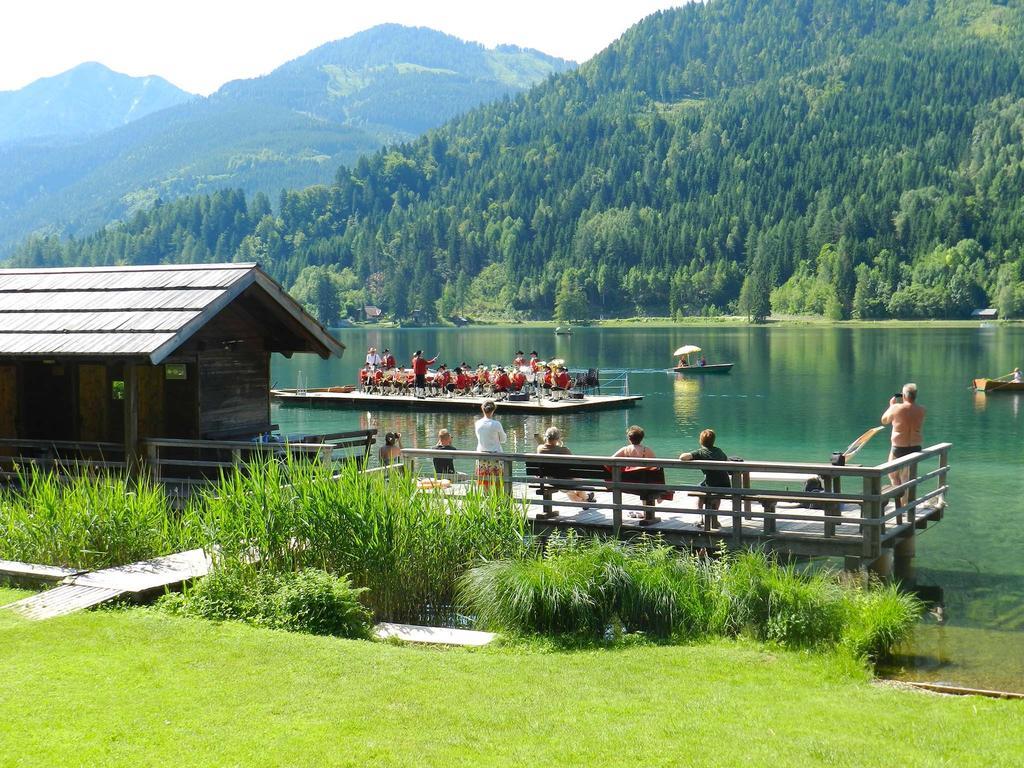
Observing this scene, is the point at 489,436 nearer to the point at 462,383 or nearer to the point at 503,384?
the point at 503,384

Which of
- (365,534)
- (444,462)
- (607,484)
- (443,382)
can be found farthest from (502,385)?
(365,534)

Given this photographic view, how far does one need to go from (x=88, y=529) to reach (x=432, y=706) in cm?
628

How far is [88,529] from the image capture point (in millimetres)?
12852

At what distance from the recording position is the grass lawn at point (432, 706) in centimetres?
723

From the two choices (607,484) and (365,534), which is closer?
(365,534)

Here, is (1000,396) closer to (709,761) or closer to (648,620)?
(648,620)

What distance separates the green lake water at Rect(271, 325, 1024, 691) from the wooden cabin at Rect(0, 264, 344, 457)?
428 inches

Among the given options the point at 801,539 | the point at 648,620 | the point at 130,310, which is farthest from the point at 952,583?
the point at 130,310

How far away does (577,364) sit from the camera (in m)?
88.4

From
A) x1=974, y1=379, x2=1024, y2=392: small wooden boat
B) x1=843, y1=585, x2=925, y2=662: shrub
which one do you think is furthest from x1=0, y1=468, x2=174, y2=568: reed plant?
x1=974, y1=379, x2=1024, y2=392: small wooden boat

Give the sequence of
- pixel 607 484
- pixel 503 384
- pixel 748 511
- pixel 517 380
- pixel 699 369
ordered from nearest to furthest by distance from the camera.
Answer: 1. pixel 748 511
2. pixel 607 484
3. pixel 503 384
4. pixel 517 380
5. pixel 699 369

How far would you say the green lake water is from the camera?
1416cm

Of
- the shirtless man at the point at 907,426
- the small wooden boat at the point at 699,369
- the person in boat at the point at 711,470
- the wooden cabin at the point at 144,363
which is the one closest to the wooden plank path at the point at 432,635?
the person in boat at the point at 711,470

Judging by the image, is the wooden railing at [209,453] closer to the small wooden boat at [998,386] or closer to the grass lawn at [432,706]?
the grass lawn at [432,706]
